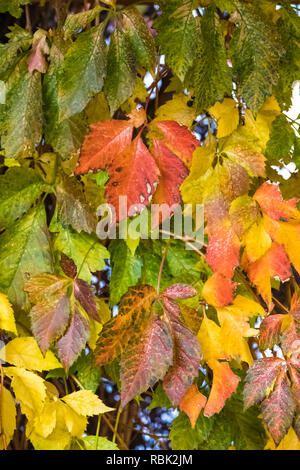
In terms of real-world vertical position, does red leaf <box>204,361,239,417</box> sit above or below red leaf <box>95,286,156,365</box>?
below

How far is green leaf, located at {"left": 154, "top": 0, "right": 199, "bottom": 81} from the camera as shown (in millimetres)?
656

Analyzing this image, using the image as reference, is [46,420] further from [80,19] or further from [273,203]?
[80,19]

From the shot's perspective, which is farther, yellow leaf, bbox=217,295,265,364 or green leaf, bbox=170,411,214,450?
green leaf, bbox=170,411,214,450

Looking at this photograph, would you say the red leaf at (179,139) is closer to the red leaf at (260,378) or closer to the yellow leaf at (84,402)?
the red leaf at (260,378)

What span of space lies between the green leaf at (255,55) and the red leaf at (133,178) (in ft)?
0.50

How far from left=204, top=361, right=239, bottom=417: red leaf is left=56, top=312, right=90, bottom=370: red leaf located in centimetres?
20

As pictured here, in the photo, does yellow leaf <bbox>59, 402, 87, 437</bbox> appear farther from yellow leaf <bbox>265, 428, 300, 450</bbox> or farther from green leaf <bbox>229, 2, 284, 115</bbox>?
green leaf <bbox>229, 2, 284, 115</bbox>

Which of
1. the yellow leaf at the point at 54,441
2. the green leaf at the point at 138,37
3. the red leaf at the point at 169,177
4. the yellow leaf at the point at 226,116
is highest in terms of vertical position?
the green leaf at the point at 138,37

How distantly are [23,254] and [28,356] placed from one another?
0.16 m

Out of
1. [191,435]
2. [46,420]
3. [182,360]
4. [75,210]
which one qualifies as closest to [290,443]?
[191,435]

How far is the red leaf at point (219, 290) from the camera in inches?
27.7

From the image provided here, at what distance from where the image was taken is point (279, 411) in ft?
2.28

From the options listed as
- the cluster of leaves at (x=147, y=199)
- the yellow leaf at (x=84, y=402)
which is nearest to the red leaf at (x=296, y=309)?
the cluster of leaves at (x=147, y=199)

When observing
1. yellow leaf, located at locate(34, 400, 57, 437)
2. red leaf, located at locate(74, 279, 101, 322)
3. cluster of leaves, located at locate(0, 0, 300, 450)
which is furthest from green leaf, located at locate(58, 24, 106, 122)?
yellow leaf, located at locate(34, 400, 57, 437)
